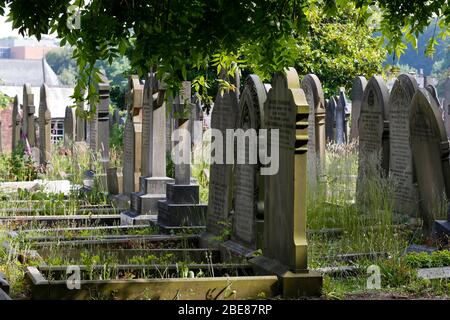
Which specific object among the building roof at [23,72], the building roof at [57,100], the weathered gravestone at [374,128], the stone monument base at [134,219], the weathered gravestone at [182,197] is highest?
the building roof at [23,72]

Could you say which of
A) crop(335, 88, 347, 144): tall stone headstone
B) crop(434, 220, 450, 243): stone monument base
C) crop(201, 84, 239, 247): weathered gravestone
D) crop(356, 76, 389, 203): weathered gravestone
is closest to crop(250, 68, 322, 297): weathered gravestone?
crop(201, 84, 239, 247): weathered gravestone

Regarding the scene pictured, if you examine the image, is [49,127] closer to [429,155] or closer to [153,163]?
[153,163]

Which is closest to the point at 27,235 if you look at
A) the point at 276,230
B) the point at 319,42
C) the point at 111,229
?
the point at 111,229

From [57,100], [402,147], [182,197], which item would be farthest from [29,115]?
[57,100]

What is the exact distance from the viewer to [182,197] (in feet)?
41.0

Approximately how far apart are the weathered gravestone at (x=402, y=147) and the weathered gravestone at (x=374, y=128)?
8.2 inches

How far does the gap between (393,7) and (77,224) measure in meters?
6.57

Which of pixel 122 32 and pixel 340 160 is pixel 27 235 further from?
pixel 340 160

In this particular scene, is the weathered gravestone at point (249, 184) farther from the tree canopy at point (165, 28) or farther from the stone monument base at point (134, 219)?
the stone monument base at point (134, 219)

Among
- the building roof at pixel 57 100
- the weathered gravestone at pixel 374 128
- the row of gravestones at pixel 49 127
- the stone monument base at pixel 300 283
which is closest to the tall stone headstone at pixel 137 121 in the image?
the row of gravestones at pixel 49 127

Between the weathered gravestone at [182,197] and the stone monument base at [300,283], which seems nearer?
the stone monument base at [300,283]

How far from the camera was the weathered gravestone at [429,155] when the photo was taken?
442 inches

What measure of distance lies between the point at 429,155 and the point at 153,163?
4306 millimetres

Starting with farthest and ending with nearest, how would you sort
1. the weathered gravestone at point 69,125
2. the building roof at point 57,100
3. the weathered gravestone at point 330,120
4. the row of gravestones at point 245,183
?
1. the building roof at point 57,100
2. the weathered gravestone at point 330,120
3. the weathered gravestone at point 69,125
4. the row of gravestones at point 245,183
